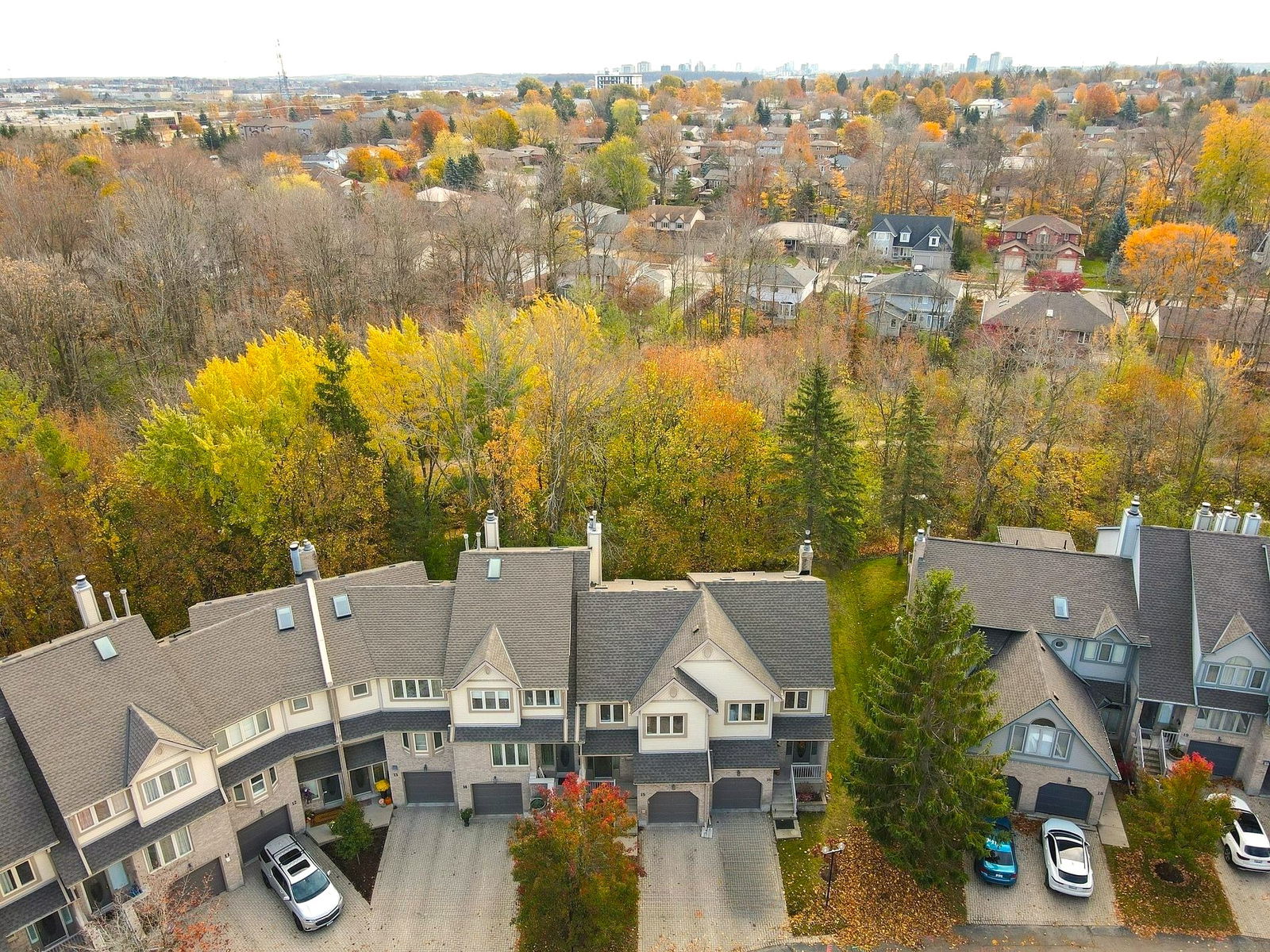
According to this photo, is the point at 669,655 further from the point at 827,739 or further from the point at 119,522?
the point at 119,522

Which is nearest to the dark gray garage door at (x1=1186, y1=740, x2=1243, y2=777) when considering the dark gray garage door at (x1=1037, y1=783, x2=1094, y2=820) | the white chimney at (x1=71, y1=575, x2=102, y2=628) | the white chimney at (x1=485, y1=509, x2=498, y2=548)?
the dark gray garage door at (x1=1037, y1=783, x2=1094, y2=820)

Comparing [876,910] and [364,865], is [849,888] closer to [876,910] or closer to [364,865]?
[876,910]

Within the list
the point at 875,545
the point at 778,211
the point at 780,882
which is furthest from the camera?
the point at 778,211

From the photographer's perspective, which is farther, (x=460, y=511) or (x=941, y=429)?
(x=941, y=429)

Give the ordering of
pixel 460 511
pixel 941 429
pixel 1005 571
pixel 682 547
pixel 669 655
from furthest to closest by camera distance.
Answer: pixel 941 429 → pixel 460 511 → pixel 682 547 → pixel 1005 571 → pixel 669 655

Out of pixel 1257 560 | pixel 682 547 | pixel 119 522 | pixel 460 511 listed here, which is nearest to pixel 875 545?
pixel 682 547

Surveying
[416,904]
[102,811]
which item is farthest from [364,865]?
[102,811]
